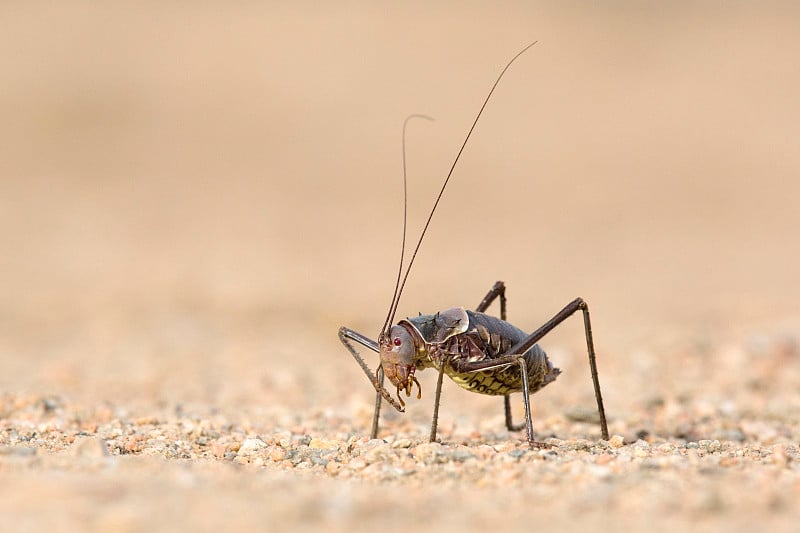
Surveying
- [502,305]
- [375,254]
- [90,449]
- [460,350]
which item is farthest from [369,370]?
[375,254]

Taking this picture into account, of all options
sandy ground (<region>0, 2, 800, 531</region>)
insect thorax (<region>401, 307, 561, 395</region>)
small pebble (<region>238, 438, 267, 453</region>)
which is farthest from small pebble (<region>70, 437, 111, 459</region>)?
insect thorax (<region>401, 307, 561, 395</region>)

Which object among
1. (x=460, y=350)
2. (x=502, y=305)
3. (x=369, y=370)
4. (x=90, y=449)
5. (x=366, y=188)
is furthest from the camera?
(x=366, y=188)

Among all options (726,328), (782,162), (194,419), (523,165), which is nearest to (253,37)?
(523,165)

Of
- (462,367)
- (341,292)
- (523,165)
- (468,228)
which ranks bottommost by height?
(462,367)

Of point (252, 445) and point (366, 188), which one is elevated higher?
point (366, 188)

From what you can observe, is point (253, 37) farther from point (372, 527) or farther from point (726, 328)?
point (372, 527)

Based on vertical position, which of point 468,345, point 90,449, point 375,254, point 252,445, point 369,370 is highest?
point 375,254

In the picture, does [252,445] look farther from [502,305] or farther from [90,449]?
[502,305]

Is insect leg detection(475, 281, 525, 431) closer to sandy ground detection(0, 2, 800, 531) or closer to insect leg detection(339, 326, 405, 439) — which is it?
sandy ground detection(0, 2, 800, 531)
